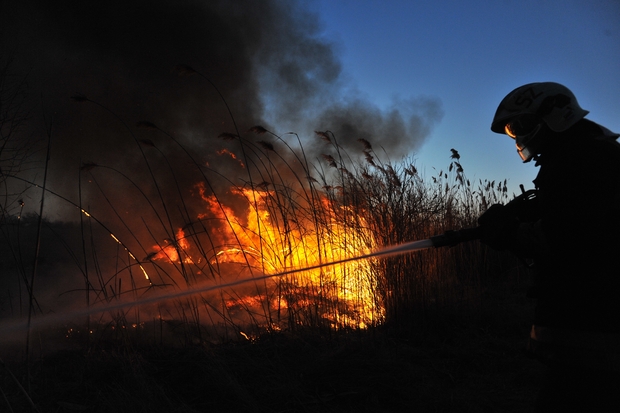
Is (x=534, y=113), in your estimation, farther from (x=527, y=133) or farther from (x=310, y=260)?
(x=310, y=260)

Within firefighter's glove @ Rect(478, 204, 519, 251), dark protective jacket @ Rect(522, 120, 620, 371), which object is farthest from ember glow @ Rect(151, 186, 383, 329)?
dark protective jacket @ Rect(522, 120, 620, 371)

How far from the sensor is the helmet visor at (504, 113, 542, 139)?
76.4 inches

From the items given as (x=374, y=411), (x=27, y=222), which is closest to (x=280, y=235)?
(x=374, y=411)

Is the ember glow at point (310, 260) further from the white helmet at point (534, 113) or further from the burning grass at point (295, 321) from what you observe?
the white helmet at point (534, 113)

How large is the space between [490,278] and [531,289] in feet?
18.7

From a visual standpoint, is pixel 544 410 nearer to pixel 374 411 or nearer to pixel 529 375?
pixel 374 411

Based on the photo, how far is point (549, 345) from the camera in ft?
5.56

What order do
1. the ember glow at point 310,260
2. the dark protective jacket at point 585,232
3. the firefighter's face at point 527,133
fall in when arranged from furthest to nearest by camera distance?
the ember glow at point 310,260
the firefighter's face at point 527,133
the dark protective jacket at point 585,232

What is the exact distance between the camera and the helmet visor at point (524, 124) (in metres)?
1.94

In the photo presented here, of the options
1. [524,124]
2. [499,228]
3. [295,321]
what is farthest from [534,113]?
[295,321]

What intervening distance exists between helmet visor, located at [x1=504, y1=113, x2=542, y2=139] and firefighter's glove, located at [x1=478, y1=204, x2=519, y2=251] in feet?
1.32

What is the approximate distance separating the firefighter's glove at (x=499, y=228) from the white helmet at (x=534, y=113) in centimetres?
36

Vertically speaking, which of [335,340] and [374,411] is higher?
[335,340]

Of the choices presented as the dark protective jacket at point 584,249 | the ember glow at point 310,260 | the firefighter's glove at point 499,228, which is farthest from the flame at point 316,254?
the dark protective jacket at point 584,249
